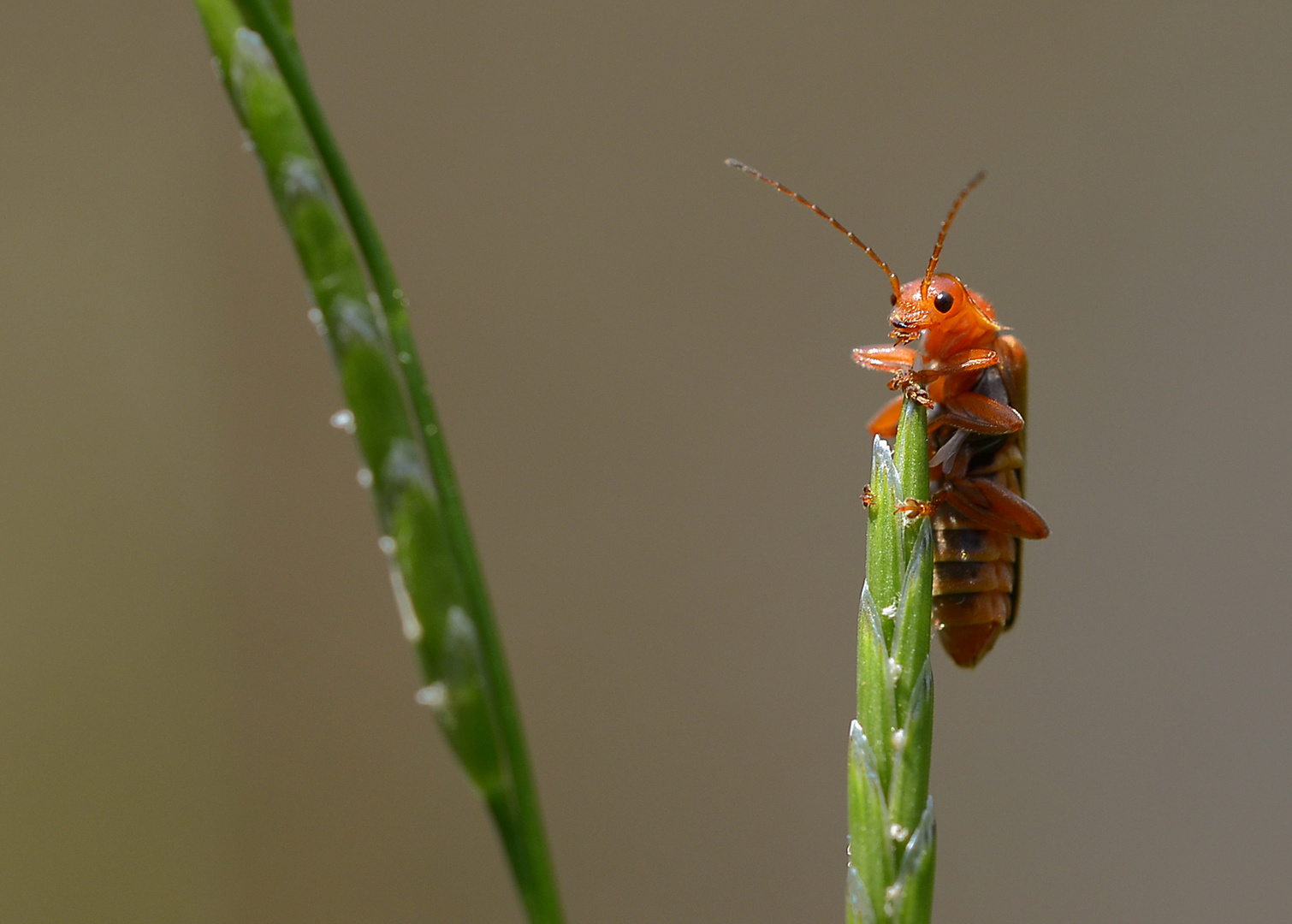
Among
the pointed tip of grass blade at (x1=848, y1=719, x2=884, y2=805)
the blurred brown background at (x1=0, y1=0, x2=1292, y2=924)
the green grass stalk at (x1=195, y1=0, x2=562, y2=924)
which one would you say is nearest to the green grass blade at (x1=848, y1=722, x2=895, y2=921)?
the pointed tip of grass blade at (x1=848, y1=719, x2=884, y2=805)

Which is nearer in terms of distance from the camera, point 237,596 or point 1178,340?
point 1178,340

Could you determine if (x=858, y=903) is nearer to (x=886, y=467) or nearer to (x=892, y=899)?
(x=892, y=899)

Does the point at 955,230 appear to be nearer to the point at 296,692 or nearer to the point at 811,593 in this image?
the point at 811,593

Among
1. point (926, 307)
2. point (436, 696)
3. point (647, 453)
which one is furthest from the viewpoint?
point (647, 453)

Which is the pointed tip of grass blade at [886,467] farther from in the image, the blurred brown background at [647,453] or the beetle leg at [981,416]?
the blurred brown background at [647,453]

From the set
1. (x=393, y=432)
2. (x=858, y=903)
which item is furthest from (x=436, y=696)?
(x=858, y=903)

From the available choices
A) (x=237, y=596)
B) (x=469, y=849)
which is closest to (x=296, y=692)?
(x=237, y=596)
